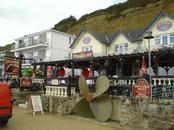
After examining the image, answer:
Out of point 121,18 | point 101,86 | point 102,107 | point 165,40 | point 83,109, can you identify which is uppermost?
point 121,18

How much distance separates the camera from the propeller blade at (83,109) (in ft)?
51.3

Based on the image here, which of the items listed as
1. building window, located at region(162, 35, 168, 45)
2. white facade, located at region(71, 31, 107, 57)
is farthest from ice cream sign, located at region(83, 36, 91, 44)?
building window, located at region(162, 35, 168, 45)

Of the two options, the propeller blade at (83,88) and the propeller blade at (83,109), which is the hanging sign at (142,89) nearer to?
the propeller blade at (83,88)

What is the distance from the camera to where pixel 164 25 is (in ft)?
116

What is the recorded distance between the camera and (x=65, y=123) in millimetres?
14078

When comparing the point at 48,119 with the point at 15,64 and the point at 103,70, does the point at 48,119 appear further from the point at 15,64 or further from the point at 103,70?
the point at 103,70

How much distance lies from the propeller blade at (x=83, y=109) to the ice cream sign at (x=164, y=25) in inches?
870

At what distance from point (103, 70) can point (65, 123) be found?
16.9 metres

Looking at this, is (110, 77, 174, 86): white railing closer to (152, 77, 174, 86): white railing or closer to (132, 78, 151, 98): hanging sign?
(152, 77, 174, 86): white railing

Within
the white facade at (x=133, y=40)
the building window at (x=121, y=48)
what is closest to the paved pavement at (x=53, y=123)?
the white facade at (x=133, y=40)

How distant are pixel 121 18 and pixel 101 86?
214 feet

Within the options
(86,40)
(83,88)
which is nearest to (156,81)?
(83,88)

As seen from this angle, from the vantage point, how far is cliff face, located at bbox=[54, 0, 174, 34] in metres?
72.1

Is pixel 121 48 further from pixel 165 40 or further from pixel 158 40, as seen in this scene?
pixel 165 40
